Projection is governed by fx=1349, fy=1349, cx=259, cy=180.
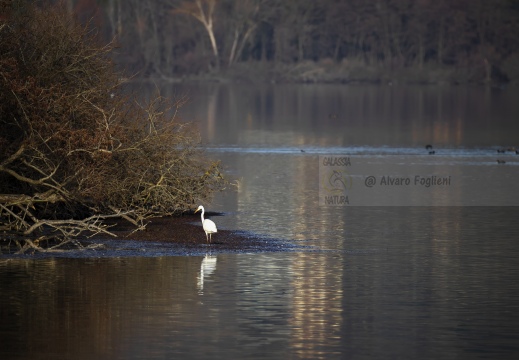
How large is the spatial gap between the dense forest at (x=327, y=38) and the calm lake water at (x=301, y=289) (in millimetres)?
92522

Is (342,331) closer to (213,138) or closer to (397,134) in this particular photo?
(213,138)

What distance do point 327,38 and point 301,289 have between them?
11900cm

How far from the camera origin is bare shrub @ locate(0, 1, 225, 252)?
74.1 feet

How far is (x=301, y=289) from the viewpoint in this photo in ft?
64.0

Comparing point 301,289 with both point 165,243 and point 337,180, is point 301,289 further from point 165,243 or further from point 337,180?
point 337,180

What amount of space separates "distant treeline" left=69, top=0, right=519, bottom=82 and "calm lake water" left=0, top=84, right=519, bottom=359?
93285mm

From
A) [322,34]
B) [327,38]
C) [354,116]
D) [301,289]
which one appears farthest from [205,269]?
[327,38]

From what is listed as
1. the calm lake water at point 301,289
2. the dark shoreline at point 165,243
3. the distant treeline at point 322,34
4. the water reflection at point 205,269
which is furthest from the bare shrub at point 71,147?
the distant treeline at point 322,34

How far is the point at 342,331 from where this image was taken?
16875mm

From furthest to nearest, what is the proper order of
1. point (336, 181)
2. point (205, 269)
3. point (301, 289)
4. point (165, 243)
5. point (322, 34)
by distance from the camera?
point (322, 34) → point (336, 181) → point (165, 243) → point (205, 269) → point (301, 289)

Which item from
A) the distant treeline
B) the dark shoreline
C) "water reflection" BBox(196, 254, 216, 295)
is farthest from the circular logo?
the distant treeline

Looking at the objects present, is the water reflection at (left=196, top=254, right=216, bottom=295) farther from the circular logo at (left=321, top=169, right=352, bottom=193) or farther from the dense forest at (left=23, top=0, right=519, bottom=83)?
the dense forest at (left=23, top=0, right=519, bottom=83)

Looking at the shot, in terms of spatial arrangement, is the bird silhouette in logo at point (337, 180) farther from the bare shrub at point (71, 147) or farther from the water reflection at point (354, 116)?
the bare shrub at point (71, 147)

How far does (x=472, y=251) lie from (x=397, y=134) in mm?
33010
